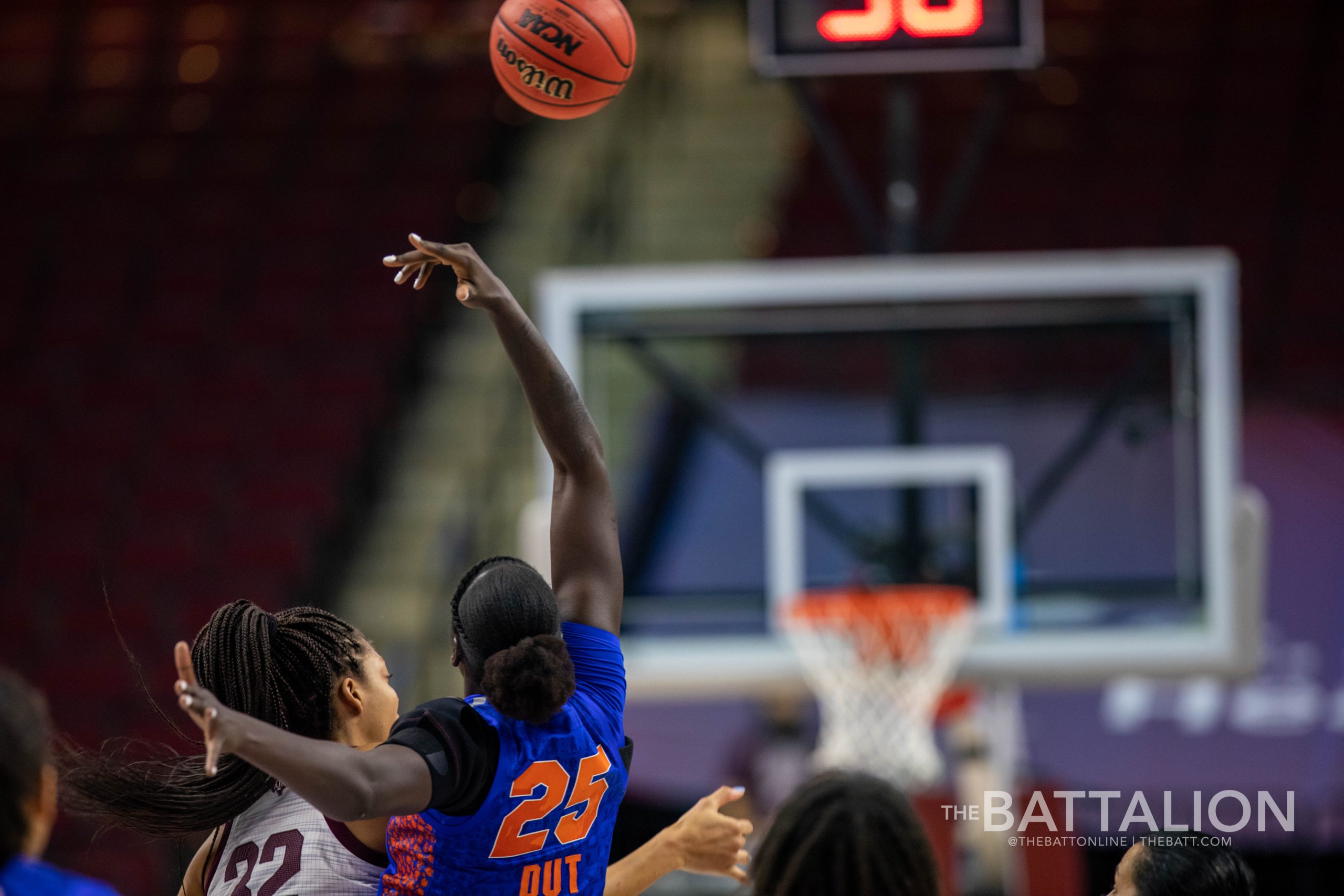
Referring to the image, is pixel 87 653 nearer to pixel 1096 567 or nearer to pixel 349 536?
pixel 349 536

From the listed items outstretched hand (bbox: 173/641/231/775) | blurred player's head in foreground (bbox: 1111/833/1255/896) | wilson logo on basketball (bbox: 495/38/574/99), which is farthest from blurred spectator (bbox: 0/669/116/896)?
wilson logo on basketball (bbox: 495/38/574/99)

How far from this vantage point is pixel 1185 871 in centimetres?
209

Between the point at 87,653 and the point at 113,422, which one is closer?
the point at 87,653

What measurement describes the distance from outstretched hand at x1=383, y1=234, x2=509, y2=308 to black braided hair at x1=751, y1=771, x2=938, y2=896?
0.86 m

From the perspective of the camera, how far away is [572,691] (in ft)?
6.77

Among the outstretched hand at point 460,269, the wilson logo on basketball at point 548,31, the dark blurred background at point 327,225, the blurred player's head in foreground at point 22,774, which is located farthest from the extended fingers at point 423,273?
the dark blurred background at point 327,225

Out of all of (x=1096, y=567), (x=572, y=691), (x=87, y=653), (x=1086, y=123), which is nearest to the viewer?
(x=572, y=691)

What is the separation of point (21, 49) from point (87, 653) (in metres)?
6.44

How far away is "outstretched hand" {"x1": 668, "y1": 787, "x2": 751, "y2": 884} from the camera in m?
2.36

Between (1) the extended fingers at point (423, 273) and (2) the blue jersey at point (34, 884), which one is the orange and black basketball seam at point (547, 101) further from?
(2) the blue jersey at point (34, 884)

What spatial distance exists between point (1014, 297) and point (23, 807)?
4378mm

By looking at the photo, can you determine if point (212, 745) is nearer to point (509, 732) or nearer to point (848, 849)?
point (509, 732)

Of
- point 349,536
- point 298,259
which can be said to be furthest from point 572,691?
point 298,259

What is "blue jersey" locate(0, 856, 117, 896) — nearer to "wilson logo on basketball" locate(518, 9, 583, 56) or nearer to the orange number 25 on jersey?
the orange number 25 on jersey
